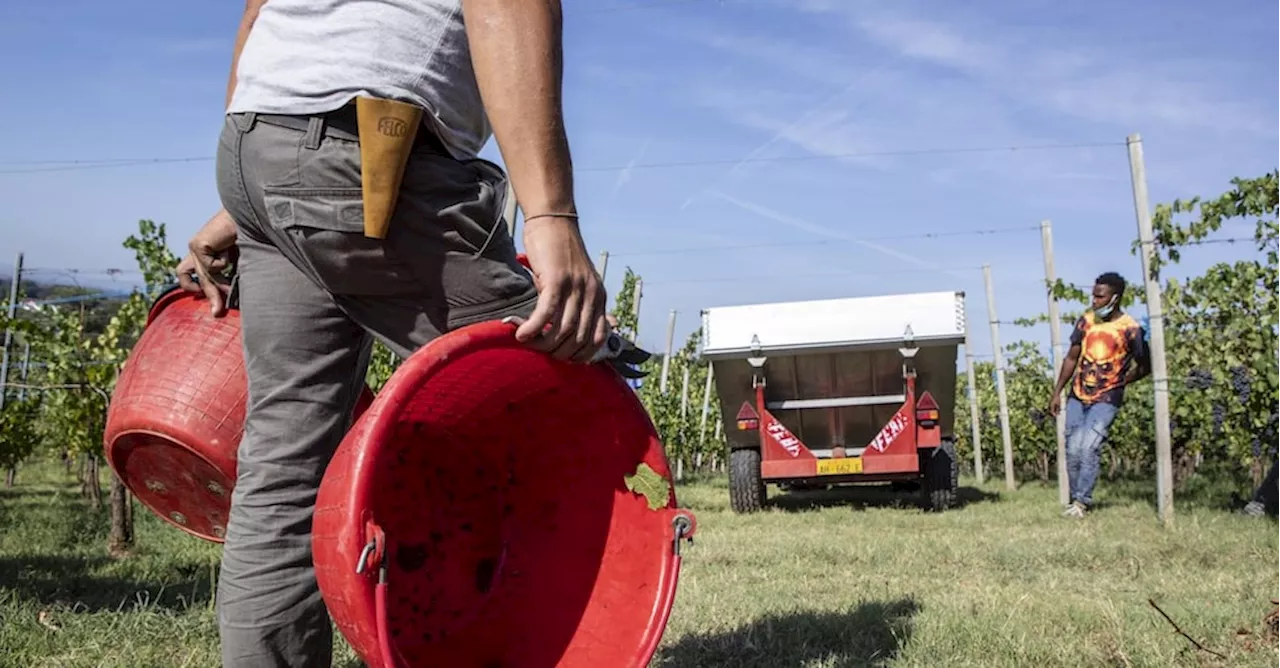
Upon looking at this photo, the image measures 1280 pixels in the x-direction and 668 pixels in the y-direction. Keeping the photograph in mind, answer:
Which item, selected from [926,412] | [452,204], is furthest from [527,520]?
[926,412]

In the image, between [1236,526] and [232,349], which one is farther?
[1236,526]

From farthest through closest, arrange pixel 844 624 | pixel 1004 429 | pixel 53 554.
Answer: pixel 1004 429 < pixel 53 554 < pixel 844 624

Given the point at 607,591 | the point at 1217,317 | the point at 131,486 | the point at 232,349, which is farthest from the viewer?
the point at 1217,317

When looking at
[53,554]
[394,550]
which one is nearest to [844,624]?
[394,550]

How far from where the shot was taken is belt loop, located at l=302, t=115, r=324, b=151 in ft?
5.44

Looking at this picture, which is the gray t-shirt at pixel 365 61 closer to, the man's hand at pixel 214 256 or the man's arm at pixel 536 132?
the man's arm at pixel 536 132

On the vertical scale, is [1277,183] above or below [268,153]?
above

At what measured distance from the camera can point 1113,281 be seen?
8594mm

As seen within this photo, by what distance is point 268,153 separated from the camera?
1.68 m

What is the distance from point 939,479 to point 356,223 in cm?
842

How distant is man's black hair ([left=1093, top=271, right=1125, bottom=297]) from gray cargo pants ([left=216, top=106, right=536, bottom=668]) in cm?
775

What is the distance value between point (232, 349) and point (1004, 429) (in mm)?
12018

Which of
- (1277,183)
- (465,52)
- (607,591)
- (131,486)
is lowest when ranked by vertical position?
(607,591)

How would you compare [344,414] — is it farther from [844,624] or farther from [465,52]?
[844,624]
